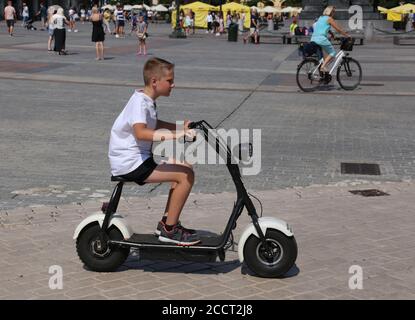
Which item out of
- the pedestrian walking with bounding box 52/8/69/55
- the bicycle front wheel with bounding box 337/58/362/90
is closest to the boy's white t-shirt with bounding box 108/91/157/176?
the bicycle front wheel with bounding box 337/58/362/90

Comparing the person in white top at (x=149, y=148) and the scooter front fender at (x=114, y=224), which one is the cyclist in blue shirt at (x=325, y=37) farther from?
the scooter front fender at (x=114, y=224)

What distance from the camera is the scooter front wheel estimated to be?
16.8ft

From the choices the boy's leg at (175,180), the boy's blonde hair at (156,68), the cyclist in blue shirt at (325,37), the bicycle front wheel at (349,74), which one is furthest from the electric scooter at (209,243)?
the bicycle front wheel at (349,74)

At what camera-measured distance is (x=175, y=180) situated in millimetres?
5141

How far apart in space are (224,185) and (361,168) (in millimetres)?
2043

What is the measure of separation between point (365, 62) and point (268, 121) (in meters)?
14.0

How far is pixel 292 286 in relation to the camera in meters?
5.05

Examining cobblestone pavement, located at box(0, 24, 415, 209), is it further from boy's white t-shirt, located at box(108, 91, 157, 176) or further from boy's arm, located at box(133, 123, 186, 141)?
boy's arm, located at box(133, 123, 186, 141)

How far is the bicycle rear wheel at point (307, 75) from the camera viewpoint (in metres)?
16.6

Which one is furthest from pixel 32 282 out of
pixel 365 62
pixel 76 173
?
pixel 365 62

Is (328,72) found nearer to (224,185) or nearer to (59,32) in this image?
(224,185)

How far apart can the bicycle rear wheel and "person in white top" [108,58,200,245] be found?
466 inches
